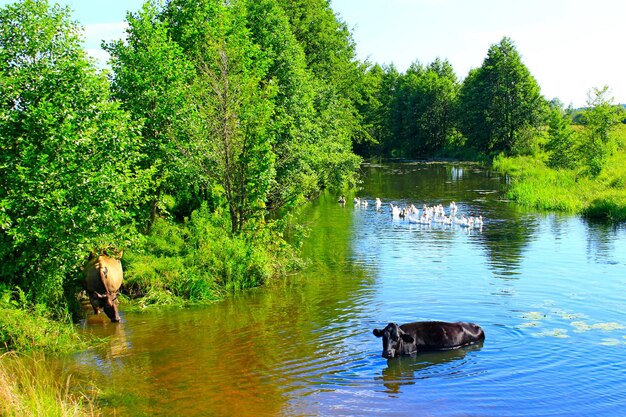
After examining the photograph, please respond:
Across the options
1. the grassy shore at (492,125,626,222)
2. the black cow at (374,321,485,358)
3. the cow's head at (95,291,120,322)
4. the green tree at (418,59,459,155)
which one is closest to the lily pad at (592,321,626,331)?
the black cow at (374,321,485,358)

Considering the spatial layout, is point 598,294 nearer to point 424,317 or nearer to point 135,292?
point 424,317

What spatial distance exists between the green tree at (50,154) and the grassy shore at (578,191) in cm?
2855

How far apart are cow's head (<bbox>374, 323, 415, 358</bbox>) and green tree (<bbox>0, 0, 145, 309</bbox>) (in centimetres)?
719

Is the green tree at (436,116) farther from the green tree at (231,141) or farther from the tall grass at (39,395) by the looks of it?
the tall grass at (39,395)

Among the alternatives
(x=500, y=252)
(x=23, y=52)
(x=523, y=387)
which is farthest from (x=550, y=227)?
(x=23, y=52)

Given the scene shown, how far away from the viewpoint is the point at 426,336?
13852 mm

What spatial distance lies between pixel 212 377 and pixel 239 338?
2.62 m

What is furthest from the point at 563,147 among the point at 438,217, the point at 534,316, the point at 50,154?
the point at 50,154

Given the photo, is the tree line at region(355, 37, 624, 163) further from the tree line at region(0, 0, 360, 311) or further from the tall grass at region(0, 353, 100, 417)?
the tall grass at region(0, 353, 100, 417)

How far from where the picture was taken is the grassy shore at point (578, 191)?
113 ft

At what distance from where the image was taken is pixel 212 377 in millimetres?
12352

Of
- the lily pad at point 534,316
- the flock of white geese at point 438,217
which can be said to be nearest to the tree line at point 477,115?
the flock of white geese at point 438,217

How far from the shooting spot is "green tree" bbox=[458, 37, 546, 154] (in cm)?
8044

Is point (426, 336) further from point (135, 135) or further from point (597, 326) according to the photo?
point (135, 135)
